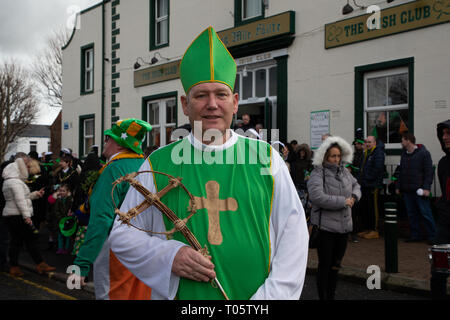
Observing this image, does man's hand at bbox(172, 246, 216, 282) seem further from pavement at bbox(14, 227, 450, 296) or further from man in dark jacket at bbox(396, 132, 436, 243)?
man in dark jacket at bbox(396, 132, 436, 243)

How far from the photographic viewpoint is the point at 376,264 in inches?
267

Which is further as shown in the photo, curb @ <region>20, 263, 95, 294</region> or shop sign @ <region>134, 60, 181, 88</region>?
shop sign @ <region>134, 60, 181, 88</region>

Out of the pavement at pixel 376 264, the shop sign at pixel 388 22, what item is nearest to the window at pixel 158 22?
the shop sign at pixel 388 22

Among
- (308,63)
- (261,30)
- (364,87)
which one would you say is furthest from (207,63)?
(261,30)

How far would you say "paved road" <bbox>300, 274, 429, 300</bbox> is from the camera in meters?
5.59

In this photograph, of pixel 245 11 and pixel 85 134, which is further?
pixel 85 134

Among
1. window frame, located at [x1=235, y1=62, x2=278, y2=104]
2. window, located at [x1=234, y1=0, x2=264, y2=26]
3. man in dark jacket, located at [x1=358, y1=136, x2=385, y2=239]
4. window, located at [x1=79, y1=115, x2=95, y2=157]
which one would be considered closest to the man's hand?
man in dark jacket, located at [x1=358, y1=136, x2=385, y2=239]

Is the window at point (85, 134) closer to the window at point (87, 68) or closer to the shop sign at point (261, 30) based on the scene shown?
the window at point (87, 68)

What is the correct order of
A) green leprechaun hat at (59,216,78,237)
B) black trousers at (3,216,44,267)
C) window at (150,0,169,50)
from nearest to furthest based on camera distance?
green leprechaun hat at (59,216,78,237) < black trousers at (3,216,44,267) < window at (150,0,169,50)

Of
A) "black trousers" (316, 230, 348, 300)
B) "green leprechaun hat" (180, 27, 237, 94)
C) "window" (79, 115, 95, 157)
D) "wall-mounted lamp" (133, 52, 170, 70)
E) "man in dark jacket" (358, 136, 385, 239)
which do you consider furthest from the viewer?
"window" (79, 115, 95, 157)

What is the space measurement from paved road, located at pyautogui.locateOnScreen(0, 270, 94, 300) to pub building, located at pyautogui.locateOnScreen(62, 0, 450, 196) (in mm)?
3641

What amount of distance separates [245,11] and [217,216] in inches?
450

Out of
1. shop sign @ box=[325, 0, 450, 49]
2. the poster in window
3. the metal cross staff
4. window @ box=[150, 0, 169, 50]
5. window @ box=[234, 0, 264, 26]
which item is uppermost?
window @ box=[150, 0, 169, 50]

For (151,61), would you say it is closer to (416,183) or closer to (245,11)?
(245,11)
